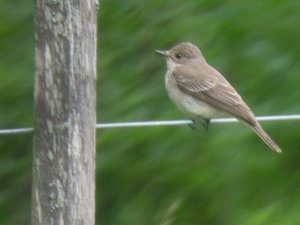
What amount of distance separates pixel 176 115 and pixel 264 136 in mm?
645

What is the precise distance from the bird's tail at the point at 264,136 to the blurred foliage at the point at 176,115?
4.8 inches

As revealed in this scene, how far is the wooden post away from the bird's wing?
2.10m

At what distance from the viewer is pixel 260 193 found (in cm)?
719

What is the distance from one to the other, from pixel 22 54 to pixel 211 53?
1.13 m

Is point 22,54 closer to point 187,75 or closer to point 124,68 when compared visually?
point 124,68

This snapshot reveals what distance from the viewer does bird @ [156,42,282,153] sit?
7.45 metres

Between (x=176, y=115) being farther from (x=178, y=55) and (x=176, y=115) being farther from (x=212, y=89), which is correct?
(x=178, y=55)

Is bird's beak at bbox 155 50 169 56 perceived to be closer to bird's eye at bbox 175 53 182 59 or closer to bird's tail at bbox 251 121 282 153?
bird's eye at bbox 175 53 182 59

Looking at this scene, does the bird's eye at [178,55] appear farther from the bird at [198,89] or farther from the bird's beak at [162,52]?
the bird's beak at [162,52]

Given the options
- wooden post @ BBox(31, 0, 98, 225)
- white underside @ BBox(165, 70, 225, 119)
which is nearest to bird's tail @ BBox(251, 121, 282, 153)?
white underside @ BBox(165, 70, 225, 119)

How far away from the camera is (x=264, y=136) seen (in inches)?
276

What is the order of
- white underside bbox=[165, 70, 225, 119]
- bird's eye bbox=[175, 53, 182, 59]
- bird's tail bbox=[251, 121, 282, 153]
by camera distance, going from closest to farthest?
bird's tail bbox=[251, 121, 282, 153], white underside bbox=[165, 70, 225, 119], bird's eye bbox=[175, 53, 182, 59]

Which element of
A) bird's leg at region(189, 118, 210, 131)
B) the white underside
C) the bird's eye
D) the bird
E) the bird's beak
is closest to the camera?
bird's leg at region(189, 118, 210, 131)

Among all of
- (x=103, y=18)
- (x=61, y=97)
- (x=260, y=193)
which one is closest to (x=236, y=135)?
(x=260, y=193)
